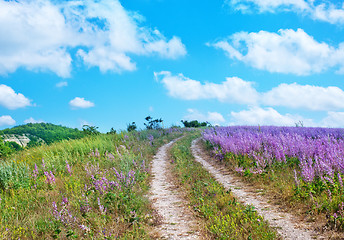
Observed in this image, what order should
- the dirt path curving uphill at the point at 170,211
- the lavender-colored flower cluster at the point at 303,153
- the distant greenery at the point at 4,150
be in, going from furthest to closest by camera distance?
the distant greenery at the point at 4,150 < the lavender-colored flower cluster at the point at 303,153 < the dirt path curving uphill at the point at 170,211

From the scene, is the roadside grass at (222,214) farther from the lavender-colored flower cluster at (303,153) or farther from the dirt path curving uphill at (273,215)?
the lavender-colored flower cluster at (303,153)

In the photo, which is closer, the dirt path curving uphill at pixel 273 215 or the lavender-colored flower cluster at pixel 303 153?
the dirt path curving uphill at pixel 273 215

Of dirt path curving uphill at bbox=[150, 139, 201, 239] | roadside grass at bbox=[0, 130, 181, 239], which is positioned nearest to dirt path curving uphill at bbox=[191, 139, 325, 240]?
dirt path curving uphill at bbox=[150, 139, 201, 239]

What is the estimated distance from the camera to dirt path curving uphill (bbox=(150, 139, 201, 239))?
4.84 m

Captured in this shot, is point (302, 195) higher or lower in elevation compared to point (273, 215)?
higher

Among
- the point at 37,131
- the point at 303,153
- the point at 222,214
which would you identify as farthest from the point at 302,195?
the point at 37,131

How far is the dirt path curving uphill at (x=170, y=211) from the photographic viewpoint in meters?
4.84

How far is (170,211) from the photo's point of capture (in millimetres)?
6012

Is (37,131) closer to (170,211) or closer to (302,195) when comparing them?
(170,211)

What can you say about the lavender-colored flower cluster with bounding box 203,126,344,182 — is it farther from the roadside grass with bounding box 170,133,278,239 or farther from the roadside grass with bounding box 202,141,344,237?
the roadside grass with bounding box 170,133,278,239

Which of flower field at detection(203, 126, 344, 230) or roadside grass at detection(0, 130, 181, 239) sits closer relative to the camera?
roadside grass at detection(0, 130, 181, 239)

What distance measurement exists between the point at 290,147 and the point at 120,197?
6129 mm

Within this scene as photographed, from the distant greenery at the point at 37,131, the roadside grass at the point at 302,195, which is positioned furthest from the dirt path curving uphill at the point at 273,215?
the distant greenery at the point at 37,131

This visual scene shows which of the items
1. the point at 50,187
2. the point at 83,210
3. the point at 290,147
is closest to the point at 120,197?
the point at 83,210
